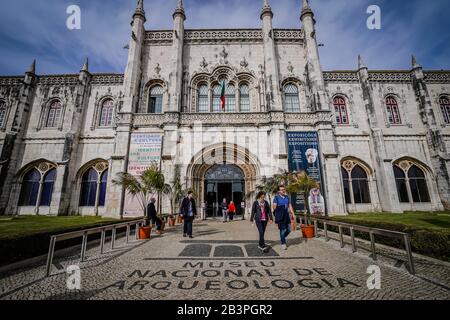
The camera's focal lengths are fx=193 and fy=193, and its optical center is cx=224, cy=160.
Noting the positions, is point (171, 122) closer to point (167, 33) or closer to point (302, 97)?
point (167, 33)

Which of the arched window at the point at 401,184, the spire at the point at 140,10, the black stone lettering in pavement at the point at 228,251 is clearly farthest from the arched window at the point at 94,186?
the arched window at the point at 401,184

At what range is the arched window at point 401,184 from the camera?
637 inches

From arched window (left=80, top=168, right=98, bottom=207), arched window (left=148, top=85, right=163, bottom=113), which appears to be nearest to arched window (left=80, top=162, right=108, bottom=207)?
arched window (left=80, top=168, right=98, bottom=207)

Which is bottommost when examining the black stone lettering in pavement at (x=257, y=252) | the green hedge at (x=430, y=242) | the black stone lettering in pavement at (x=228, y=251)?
the black stone lettering in pavement at (x=257, y=252)

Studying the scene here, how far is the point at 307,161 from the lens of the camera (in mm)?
14930

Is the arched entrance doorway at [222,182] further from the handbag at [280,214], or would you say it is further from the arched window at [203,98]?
the handbag at [280,214]

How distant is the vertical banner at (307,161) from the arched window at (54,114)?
20.7 meters

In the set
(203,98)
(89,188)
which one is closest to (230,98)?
(203,98)

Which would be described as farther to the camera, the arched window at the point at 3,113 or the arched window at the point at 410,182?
the arched window at the point at 3,113

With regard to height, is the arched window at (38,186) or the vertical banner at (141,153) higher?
the vertical banner at (141,153)

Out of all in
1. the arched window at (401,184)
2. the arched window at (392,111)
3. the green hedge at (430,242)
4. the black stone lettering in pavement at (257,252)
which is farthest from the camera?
the arched window at (392,111)

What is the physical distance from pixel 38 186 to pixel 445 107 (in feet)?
121

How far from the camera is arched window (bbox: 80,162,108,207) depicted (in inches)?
637

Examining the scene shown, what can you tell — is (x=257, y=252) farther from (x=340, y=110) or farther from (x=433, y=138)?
(x=433, y=138)
